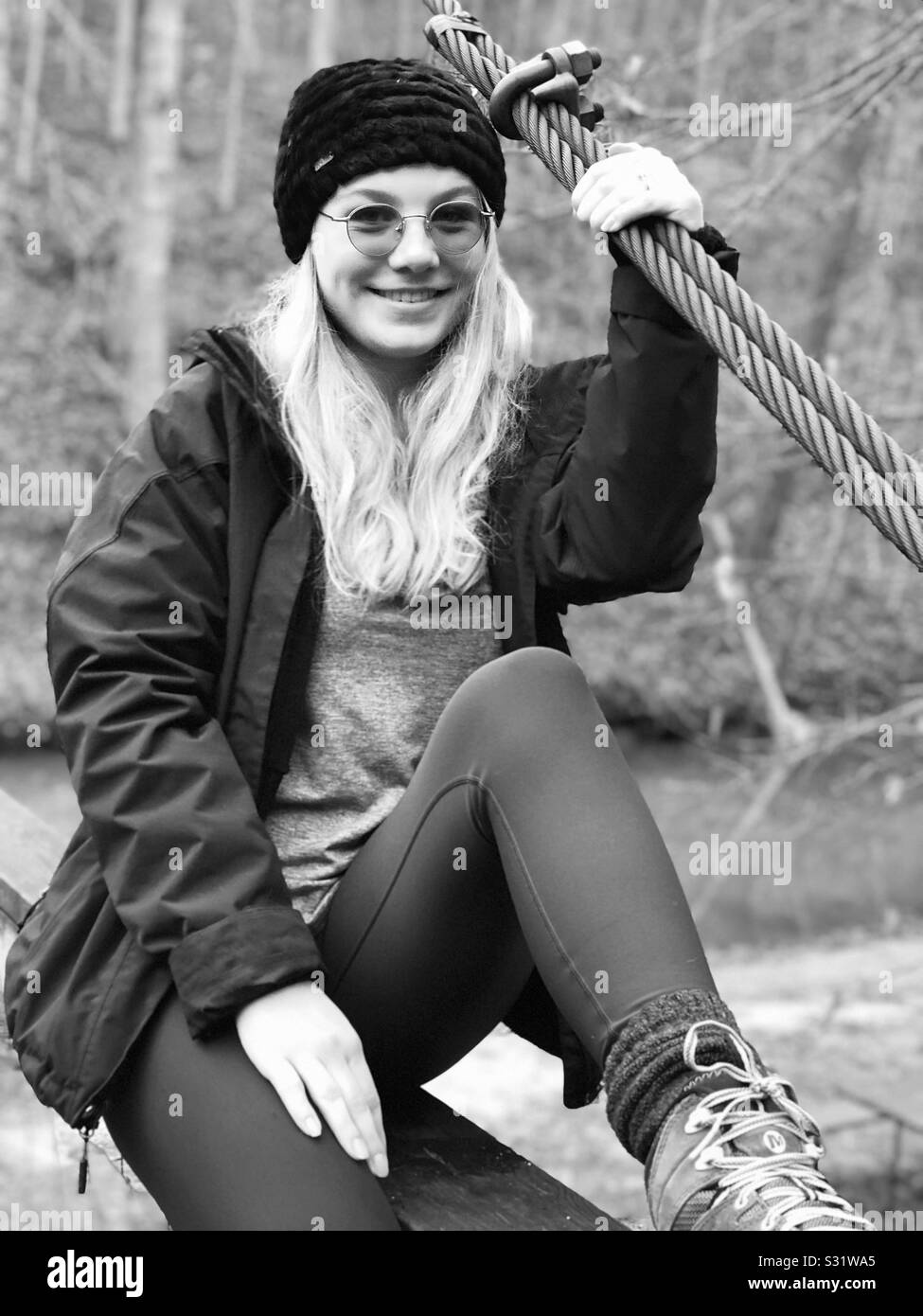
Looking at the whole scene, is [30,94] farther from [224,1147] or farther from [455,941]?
[224,1147]

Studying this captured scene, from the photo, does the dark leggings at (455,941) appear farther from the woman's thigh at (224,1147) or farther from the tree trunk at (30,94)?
the tree trunk at (30,94)

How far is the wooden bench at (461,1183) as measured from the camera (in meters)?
1.36

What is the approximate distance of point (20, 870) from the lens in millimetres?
1987

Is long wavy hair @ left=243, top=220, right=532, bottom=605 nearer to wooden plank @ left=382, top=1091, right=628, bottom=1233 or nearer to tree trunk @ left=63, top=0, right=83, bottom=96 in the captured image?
wooden plank @ left=382, top=1091, right=628, bottom=1233

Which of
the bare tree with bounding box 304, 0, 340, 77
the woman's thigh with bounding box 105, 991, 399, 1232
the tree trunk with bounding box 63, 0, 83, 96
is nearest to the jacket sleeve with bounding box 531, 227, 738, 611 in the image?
the woman's thigh with bounding box 105, 991, 399, 1232

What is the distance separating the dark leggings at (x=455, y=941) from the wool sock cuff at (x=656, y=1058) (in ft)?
0.05

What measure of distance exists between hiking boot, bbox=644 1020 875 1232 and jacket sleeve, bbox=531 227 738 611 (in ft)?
1.63

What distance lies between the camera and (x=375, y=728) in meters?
1.57

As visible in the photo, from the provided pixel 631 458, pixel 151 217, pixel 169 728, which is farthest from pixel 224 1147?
pixel 151 217

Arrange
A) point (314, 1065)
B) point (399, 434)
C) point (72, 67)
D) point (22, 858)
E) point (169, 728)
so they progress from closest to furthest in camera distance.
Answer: point (314, 1065) → point (169, 728) → point (399, 434) → point (22, 858) → point (72, 67)

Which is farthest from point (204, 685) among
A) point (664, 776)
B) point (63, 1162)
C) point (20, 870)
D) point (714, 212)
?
point (664, 776)

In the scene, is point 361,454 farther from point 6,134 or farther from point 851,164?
point 6,134

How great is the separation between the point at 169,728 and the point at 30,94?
32.4ft

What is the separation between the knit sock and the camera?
1234mm
